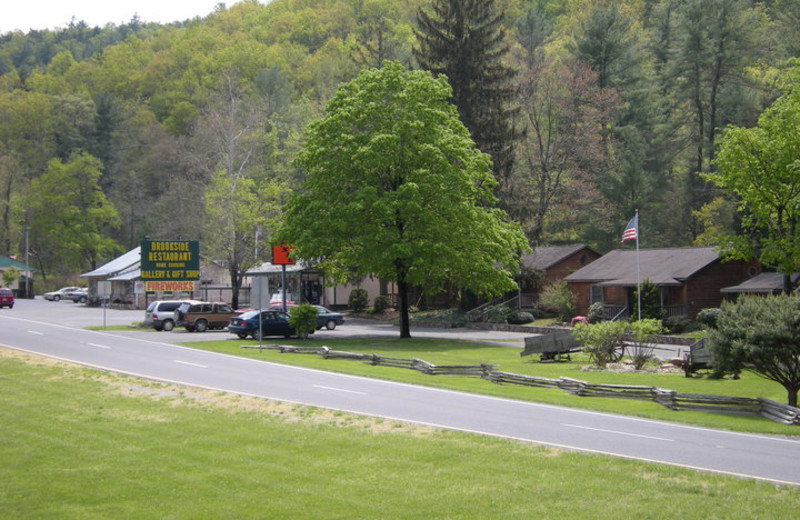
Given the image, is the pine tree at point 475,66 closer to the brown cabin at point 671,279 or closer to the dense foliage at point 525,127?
the dense foliage at point 525,127

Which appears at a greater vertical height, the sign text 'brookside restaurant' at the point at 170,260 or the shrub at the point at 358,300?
the sign text 'brookside restaurant' at the point at 170,260

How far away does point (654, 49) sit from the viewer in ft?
288

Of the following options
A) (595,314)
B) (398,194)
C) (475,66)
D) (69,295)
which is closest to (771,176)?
(595,314)

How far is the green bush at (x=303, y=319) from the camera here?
149 feet

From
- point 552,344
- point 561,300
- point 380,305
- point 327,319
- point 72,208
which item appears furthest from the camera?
point 72,208

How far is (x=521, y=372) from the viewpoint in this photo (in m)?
32.1

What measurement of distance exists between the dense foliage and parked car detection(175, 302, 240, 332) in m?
6.33

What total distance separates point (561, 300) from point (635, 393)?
104 feet

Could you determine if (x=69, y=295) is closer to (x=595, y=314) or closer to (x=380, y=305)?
(x=380, y=305)

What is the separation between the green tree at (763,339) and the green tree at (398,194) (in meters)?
21.7

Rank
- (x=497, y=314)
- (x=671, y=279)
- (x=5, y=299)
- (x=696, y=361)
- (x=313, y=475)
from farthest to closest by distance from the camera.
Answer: (x=5, y=299)
(x=497, y=314)
(x=671, y=279)
(x=696, y=361)
(x=313, y=475)

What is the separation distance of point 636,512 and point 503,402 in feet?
39.9

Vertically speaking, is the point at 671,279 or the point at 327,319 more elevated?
the point at 671,279

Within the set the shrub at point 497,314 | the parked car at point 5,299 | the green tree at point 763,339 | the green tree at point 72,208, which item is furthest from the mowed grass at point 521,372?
the green tree at point 72,208
